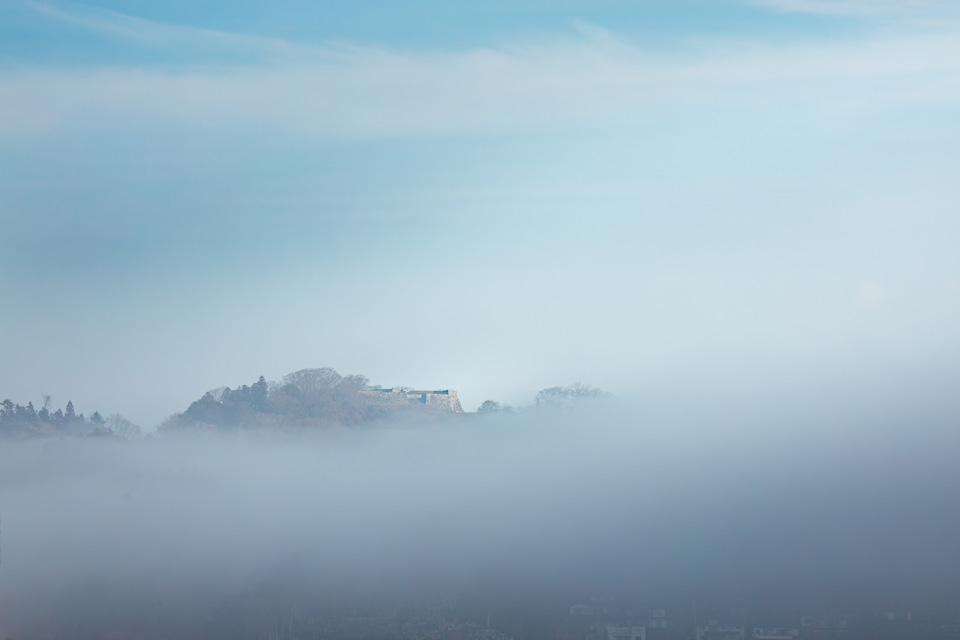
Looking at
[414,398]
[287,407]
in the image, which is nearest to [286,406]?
[287,407]

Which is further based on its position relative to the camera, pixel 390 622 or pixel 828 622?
pixel 390 622

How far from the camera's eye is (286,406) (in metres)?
137

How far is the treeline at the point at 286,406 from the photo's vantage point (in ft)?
438

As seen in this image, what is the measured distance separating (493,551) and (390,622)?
1096 centimetres

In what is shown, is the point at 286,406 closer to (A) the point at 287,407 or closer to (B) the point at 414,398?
(A) the point at 287,407

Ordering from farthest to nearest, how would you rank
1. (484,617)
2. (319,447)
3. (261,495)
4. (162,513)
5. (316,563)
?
1. (319,447)
2. (261,495)
3. (162,513)
4. (316,563)
5. (484,617)

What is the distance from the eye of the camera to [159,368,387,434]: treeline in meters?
134

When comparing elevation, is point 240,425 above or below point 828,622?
above

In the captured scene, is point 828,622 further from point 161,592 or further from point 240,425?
point 240,425

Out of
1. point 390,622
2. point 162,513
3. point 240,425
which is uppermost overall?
point 240,425

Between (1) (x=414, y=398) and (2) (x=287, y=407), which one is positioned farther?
(1) (x=414, y=398)

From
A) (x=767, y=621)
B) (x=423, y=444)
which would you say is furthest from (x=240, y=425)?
(x=767, y=621)

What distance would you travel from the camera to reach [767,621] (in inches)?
3000

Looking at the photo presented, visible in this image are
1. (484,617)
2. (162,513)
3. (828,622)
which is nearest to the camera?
(828,622)
